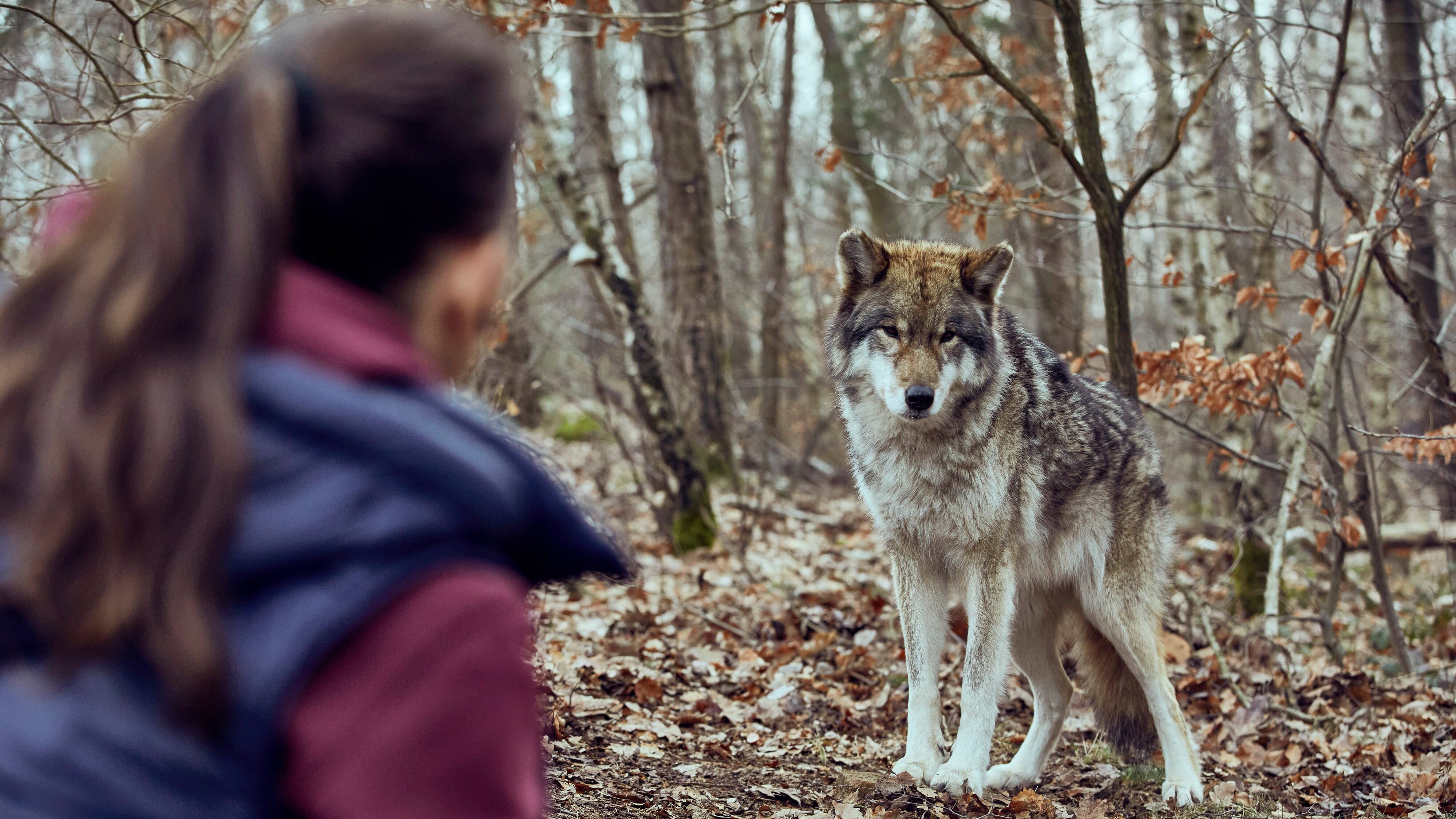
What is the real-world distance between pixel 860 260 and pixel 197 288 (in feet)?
14.1

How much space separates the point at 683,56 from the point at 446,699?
9993 millimetres

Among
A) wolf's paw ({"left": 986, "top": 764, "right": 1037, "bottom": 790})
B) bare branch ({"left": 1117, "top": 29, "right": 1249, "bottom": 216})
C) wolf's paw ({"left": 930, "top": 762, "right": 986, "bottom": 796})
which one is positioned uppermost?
bare branch ({"left": 1117, "top": 29, "right": 1249, "bottom": 216})

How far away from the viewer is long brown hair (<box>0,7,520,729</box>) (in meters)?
1.20

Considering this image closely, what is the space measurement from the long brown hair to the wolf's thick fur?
3.72 meters

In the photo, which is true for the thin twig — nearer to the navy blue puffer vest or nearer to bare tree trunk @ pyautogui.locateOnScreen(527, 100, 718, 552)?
bare tree trunk @ pyautogui.locateOnScreen(527, 100, 718, 552)

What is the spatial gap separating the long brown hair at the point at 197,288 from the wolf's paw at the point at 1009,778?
445cm

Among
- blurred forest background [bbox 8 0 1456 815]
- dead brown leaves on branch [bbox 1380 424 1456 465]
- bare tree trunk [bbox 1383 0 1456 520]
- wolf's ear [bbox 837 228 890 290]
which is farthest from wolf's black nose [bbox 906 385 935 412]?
bare tree trunk [bbox 1383 0 1456 520]

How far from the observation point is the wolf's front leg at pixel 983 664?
4934 mm

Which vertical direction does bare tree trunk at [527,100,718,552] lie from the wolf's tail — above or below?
above

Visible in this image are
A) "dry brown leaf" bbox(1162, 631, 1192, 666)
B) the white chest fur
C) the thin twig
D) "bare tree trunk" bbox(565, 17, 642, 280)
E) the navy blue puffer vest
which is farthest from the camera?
"bare tree trunk" bbox(565, 17, 642, 280)

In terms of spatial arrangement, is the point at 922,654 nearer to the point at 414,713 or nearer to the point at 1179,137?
the point at 1179,137

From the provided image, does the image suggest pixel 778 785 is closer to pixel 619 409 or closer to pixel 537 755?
pixel 537 755

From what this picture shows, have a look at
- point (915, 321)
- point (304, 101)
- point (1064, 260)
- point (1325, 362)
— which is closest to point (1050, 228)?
point (1064, 260)

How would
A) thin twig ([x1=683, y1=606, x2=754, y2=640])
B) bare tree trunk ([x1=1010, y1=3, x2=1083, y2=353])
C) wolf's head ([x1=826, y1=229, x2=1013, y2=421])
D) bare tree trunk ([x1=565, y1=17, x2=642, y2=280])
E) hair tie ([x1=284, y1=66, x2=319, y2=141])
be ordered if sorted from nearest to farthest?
hair tie ([x1=284, y1=66, x2=319, y2=141]) → wolf's head ([x1=826, y1=229, x2=1013, y2=421]) → thin twig ([x1=683, y1=606, x2=754, y2=640]) → bare tree trunk ([x1=565, y1=17, x2=642, y2=280]) → bare tree trunk ([x1=1010, y1=3, x2=1083, y2=353])
